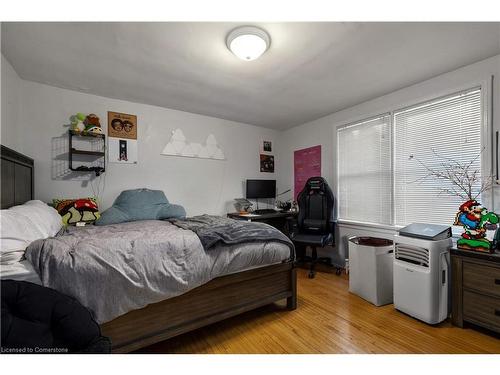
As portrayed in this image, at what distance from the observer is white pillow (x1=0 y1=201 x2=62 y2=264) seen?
1156 mm

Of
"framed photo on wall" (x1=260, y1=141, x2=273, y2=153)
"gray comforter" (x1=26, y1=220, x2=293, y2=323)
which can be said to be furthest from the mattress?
"framed photo on wall" (x1=260, y1=141, x2=273, y2=153)

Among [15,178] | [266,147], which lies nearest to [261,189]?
[266,147]

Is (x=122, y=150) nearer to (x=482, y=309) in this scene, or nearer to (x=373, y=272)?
(x=373, y=272)

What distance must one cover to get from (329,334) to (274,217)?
207cm

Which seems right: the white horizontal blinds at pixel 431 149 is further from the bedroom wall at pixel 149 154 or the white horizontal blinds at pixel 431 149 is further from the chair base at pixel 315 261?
the bedroom wall at pixel 149 154

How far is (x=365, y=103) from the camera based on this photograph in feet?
10.1

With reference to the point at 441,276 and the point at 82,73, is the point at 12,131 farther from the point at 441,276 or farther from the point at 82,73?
the point at 441,276

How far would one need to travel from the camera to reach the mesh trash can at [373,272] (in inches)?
88.5

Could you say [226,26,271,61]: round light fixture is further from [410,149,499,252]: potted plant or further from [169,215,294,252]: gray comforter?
[410,149,499,252]: potted plant

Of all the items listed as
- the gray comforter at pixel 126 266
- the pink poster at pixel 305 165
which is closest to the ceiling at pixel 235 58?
the pink poster at pixel 305 165

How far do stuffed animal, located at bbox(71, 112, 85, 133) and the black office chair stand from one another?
3104 mm

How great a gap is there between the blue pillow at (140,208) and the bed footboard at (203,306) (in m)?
1.40

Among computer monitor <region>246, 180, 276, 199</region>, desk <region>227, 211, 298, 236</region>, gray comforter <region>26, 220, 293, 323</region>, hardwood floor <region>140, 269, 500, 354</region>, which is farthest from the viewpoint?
computer monitor <region>246, 180, 276, 199</region>
